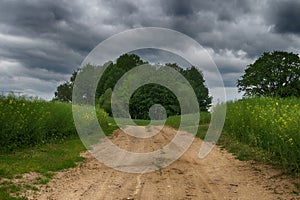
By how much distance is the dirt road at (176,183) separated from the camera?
21.9 feet

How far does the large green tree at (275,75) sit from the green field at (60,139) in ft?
89.9

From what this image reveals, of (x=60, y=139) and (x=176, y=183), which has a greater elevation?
(x=60, y=139)

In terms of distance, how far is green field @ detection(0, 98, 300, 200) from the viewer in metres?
8.19

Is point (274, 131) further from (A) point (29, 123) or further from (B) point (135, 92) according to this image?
(B) point (135, 92)

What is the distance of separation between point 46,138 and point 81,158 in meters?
4.21

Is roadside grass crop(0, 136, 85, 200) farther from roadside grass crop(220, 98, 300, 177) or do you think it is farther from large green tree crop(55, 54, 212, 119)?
large green tree crop(55, 54, 212, 119)

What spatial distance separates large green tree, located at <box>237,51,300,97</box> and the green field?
2741cm

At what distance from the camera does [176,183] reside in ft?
24.6

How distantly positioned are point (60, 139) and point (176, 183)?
957cm

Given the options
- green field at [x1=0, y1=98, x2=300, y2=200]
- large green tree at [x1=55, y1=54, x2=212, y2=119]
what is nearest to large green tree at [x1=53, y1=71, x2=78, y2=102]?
large green tree at [x1=55, y1=54, x2=212, y2=119]

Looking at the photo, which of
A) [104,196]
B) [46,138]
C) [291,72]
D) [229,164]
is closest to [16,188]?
[104,196]

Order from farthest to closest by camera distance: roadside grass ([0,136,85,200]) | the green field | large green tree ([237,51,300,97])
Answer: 1. large green tree ([237,51,300,97])
2. the green field
3. roadside grass ([0,136,85,200])

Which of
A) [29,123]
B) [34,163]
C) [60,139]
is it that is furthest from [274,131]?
[60,139]

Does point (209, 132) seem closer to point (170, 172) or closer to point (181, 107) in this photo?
point (170, 172)
